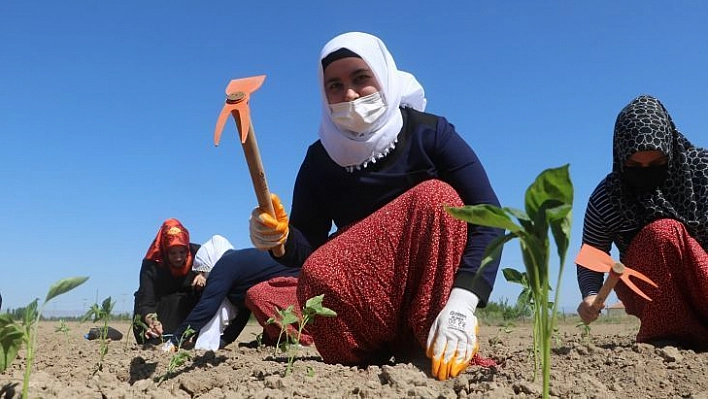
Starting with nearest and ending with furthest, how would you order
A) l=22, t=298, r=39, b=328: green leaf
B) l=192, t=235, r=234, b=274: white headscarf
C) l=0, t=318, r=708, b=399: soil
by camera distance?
l=22, t=298, r=39, b=328: green leaf
l=0, t=318, r=708, b=399: soil
l=192, t=235, r=234, b=274: white headscarf

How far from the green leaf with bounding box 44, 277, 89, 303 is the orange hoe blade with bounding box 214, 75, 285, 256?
65 centimetres

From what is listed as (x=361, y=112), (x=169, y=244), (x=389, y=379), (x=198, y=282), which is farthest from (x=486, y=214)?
(x=169, y=244)

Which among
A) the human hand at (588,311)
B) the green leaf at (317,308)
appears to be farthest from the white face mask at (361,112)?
the human hand at (588,311)

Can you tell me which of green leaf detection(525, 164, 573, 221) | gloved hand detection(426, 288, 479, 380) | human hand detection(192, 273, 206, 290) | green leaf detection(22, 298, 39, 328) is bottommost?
gloved hand detection(426, 288, 479, 380)

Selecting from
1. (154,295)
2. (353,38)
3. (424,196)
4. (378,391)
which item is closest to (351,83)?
(353,38)

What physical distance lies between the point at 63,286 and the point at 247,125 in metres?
0.80

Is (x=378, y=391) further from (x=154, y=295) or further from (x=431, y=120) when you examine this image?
(x=154, y=295)

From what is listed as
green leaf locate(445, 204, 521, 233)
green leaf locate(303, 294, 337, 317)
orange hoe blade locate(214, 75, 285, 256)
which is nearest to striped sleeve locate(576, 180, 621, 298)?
green leaf locate(303, 294, 337, 317)

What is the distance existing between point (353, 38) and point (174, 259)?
366 cm

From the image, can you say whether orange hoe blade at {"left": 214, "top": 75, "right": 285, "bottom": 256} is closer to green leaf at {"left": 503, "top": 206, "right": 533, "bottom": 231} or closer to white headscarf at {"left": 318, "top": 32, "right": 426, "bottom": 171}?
white headscarf at {"left": 318, "top": 32, "right": 426, "bottom": 171}

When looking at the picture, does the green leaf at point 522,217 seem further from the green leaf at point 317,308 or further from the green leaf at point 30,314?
the green leaf at point 30,314

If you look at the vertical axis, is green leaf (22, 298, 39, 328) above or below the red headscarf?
below

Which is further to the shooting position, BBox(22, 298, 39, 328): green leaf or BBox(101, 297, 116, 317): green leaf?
BBox(101, 297, 116, 317): green leaf

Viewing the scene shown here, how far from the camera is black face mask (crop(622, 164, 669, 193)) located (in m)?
3.30
